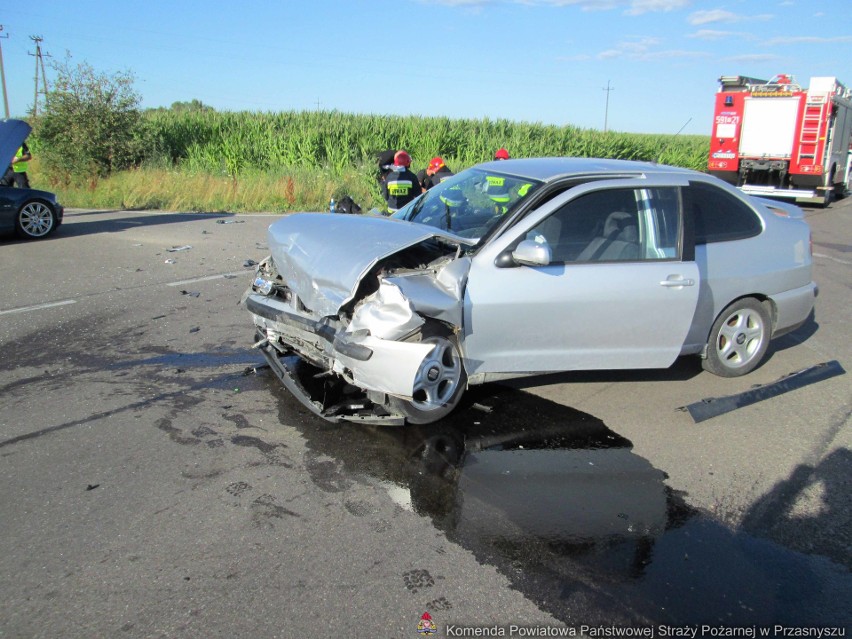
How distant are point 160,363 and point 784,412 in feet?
16.5

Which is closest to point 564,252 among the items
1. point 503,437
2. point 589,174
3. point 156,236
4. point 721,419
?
point 589,174

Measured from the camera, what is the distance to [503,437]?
4668 mm

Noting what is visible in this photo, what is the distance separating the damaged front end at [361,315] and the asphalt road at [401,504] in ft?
0.86

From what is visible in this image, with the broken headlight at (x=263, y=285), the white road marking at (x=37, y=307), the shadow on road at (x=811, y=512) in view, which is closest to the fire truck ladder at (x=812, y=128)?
the shadow on road at (x=811, y=512)

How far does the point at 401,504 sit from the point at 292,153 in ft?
76.5

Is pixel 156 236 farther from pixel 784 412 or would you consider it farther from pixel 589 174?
pixel 784 412

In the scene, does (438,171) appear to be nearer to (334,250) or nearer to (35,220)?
(334,250)

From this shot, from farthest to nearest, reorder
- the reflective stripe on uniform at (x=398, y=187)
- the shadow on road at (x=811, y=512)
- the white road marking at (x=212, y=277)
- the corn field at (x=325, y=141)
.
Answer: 1. the corn field at (x=325, y=141)
2. the reflective stripe on uniform at (x=398, y=187)
3. the white road marking at (x=212, y=277)
4. the shadow on road at (x=811, y=512)

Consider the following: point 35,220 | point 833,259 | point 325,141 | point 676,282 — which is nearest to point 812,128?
point 833,259

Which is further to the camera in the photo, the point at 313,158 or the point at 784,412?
the point at 313,158

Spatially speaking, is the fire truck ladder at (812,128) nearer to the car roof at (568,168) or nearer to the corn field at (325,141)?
the corn field at (325,141)

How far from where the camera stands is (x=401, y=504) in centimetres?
380

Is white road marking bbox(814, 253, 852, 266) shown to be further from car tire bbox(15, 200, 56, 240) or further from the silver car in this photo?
car tire bbox(15, 200, 56, 240)

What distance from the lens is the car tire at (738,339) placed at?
5.73m
